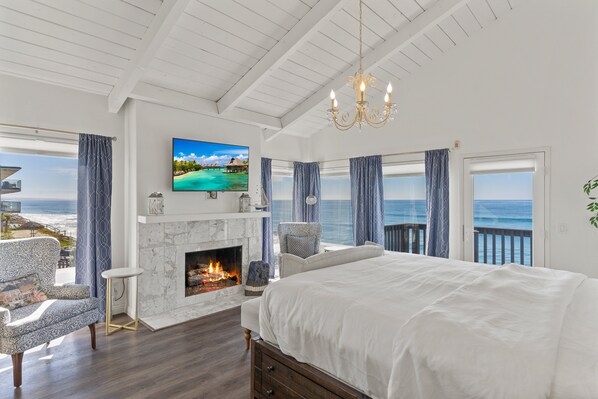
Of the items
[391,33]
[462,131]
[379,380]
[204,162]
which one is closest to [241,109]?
[204,162]

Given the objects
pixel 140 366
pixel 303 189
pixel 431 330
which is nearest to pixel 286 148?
pixel 303 189

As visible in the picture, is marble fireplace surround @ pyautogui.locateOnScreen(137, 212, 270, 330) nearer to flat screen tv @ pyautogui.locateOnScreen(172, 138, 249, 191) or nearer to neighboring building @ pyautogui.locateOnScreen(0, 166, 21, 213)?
flat screen tv @ pyautogui.locateOnScreen(172, 138, 249, 191)

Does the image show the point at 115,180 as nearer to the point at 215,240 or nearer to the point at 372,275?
the point at 215,240

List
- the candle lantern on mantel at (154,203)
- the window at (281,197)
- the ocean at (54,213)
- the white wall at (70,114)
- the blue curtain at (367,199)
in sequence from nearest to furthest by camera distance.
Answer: the white wall at (70,114) → the ocean at (54,213) → the candle lantern on mantel at (154,203) → the blue curtain at (367,199) → the window at (281,197)

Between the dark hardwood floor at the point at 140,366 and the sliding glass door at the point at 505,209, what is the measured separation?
325 cm

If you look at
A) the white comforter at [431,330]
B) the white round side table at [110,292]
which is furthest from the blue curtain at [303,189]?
the white comforter at [431,330]

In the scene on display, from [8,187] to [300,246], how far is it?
3.53m

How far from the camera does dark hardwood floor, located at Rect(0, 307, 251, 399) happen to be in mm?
2346

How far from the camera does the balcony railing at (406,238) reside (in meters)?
4.77

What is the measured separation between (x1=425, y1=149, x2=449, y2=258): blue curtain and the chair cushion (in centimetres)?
406

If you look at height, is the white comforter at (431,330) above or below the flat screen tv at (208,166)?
below

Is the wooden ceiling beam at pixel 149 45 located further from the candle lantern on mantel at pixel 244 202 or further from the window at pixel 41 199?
the candle lantern on mantel at pixel 244 202

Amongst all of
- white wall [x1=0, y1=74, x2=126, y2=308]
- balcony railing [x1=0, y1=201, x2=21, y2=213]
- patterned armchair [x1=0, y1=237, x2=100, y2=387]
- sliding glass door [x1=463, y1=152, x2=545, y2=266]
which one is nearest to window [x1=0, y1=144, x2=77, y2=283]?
balcony railing [x1=0, y1=201, x2=21, y2=213]

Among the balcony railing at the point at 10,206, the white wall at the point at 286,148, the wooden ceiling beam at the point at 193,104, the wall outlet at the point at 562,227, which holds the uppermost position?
the wooden ceiling beam at the point at 193,104
